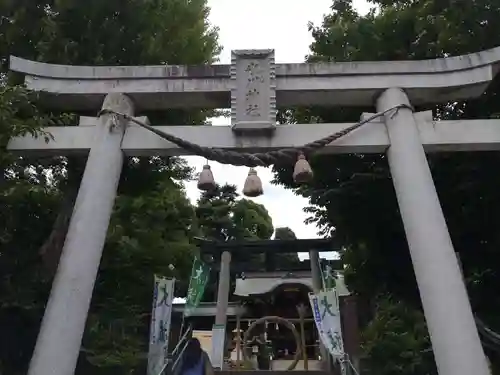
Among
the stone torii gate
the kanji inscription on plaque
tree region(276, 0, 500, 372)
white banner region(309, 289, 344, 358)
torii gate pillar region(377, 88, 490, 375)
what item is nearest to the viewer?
torii gate pillar region(377, 88, 490, 375)

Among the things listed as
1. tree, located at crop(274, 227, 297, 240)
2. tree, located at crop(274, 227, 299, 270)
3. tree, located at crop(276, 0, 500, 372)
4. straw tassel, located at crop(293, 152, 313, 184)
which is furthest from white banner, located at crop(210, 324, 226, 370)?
tree, located at crop(274, 227, 297, 240)

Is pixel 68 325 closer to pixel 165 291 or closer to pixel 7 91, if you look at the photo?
pixel 7 91

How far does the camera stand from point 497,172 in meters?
6.91

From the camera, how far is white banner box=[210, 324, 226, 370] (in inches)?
462

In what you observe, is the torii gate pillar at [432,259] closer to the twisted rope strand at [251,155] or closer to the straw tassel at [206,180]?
the twisted rope strand at [251,155]

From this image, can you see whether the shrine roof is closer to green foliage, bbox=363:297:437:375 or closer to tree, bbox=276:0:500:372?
tree, bbox=276:0:500:372

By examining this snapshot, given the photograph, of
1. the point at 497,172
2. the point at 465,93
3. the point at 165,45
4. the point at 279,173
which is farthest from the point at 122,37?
the point at 497,172

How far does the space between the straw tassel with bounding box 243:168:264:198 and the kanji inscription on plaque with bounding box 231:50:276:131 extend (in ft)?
2.04

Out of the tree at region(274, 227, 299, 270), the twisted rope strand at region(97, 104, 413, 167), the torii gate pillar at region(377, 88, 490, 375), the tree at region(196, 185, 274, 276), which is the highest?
the tree at region(196, 185, 274, 276)

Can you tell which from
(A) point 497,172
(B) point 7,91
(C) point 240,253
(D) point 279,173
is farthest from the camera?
(C) point 240,253

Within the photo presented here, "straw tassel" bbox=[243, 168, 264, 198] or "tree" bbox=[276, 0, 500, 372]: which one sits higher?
"tree" bbox=[276, 0, 500, 372]

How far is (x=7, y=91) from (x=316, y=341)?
45.4 feet

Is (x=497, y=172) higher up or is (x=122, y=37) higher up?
(x=122, y=37)

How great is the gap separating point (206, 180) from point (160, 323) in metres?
4.23
